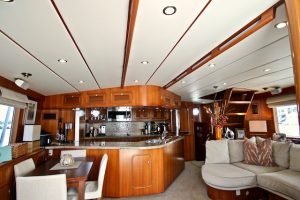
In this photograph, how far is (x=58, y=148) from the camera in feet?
11.9

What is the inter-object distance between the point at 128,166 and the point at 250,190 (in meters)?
2.13

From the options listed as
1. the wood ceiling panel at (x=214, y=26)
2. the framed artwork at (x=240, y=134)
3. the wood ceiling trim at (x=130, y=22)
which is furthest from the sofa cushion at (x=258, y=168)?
the wood ceiling trim at (x=130, y=22)

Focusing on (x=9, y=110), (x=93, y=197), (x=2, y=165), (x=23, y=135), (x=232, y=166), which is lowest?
(x=93, y=197)

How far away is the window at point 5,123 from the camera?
10.4 feet

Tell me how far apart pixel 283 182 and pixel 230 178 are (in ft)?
2.20

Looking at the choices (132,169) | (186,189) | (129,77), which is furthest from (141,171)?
(129,77)

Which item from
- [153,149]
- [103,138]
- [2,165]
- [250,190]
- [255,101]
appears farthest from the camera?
[255,101]

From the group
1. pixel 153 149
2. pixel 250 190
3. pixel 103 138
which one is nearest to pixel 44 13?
pixel 153 149

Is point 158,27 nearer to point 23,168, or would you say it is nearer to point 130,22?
point 130,22

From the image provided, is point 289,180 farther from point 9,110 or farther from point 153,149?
point 9,110

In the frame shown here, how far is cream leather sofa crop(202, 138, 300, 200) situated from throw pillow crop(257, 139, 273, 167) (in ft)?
0.40

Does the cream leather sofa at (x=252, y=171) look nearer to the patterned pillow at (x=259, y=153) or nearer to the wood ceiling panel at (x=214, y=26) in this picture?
the patterned pillow at (x=259, y=153)

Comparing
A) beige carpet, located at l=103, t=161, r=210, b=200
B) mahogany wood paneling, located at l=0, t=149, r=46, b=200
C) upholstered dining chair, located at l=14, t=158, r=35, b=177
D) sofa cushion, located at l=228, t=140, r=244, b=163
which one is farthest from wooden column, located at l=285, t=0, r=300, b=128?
sofa cushion, located at l=228, t=140, r=244, b=163

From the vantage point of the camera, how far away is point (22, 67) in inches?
95.9
